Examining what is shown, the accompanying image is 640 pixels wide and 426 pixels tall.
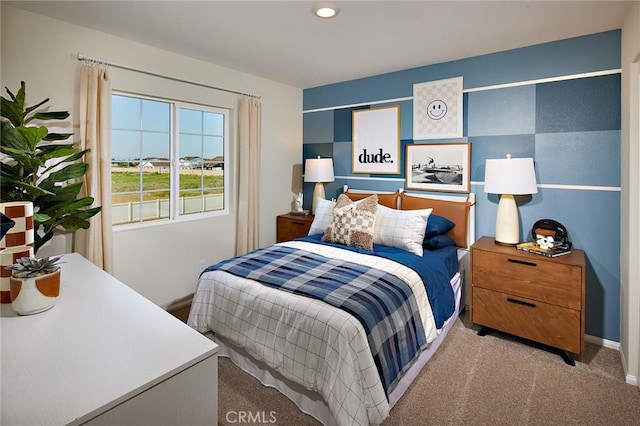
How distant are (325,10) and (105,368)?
7.61 ft

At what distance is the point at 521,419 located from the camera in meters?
1.92

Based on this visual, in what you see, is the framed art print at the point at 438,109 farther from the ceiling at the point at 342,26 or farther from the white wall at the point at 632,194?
Result: the white wall at the point at 632,194

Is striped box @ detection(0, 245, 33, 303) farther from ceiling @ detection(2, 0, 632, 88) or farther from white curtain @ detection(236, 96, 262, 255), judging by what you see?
white curtain @ detection(236, 96, 262, 255)

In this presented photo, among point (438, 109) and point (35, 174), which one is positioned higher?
point (438, 109)

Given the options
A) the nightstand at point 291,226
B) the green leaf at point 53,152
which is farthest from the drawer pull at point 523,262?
the green leaf at point 53,152

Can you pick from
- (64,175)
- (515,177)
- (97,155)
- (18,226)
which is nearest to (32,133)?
(64,175)

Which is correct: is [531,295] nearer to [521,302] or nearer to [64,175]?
[521,302]

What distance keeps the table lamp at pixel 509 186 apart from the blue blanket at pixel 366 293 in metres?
1.17

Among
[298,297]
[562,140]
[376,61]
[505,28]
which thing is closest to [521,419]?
[298,297]

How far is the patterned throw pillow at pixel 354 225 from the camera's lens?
2973 mm

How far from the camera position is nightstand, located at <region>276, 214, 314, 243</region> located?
4055 millimetres

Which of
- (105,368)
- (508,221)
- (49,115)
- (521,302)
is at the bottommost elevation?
(521,302)

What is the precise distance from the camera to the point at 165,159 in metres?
3.40

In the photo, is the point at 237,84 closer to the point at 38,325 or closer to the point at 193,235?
the point at 193,235
